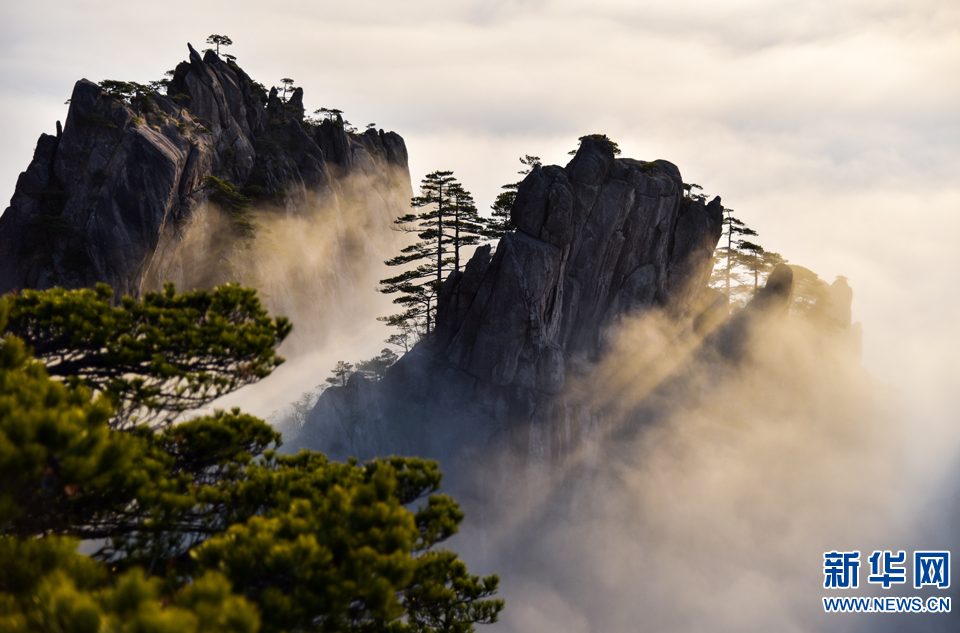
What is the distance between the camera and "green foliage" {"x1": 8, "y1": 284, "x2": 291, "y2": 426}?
1084cm

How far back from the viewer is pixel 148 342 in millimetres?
11211

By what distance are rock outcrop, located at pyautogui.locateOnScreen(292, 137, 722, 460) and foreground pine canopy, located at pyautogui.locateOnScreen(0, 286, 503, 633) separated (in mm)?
31123

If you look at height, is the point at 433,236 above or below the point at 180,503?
above

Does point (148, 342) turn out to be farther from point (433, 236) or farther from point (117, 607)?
point (433, 236)

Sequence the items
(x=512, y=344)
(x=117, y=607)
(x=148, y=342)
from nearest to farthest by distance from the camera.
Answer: (x=117, y=607) → (x=148, y=342) → (x=512, y=344)

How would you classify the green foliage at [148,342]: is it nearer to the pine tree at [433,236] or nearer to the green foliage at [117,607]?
the green foliage at [117,607]

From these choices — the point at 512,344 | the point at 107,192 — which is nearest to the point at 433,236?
the point at 512,344

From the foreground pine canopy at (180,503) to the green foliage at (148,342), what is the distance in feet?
0.11

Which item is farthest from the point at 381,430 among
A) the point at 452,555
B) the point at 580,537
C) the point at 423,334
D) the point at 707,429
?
the point at 452,555

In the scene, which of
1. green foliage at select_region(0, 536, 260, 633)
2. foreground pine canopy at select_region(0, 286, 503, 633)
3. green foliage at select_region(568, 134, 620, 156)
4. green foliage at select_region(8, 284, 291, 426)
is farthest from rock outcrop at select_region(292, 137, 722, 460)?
green foliage at select_region(0, 536, 260, 633)

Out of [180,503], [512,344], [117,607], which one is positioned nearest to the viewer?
[117,607]

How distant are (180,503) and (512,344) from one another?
115 ft

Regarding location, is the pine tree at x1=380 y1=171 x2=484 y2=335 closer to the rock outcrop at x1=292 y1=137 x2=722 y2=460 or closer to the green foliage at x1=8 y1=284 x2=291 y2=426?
the rock outcrop at x1=292 y1=137 x2=722 y2=460

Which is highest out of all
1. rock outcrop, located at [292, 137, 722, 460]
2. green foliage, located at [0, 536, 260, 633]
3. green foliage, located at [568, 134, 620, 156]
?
green foliage, located at [568, 134, 620, 156]
